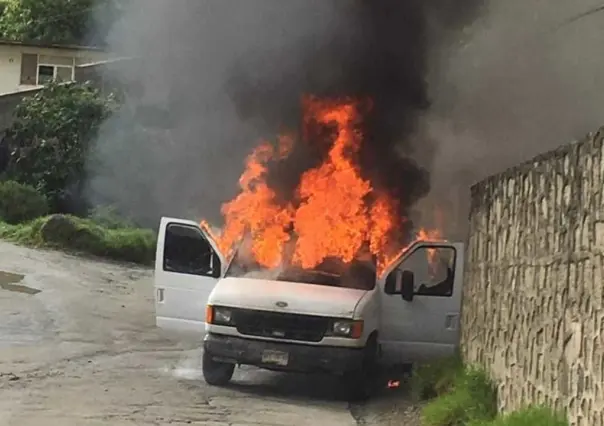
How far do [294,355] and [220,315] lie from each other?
894mm

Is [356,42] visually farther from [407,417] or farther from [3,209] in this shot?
[3,209]

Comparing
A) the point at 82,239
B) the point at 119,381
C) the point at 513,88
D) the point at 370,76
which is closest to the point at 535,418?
the point at 119,381

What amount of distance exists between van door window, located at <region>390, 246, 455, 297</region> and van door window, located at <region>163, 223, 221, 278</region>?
2029mm

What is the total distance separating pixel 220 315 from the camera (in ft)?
32.2

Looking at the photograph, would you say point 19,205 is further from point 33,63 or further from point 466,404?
point 466,404

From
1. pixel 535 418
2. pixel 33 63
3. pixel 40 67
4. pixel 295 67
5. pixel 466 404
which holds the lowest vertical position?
pixel 466 404

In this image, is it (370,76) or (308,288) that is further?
(370,76)

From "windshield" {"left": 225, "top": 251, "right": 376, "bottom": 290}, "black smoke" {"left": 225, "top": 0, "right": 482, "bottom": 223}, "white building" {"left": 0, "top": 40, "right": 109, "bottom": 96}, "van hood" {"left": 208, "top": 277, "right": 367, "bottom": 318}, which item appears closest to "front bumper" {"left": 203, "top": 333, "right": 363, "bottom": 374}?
"van hood" {"left": 208, "top": 277, "right": 367, "bottom": 318}

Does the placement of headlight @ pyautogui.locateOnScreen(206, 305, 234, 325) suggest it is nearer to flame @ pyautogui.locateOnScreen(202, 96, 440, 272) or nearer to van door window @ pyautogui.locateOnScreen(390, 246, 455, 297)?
flame @ pyautogui.locateOnScreen(202, 96, 440, 272)

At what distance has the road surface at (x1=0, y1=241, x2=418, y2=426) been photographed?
852 cm

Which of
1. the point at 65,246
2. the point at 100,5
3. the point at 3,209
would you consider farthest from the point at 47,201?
the point at 100,5

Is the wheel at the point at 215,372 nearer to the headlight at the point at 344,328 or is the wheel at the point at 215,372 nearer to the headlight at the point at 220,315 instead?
the headlight at the point at 220,315

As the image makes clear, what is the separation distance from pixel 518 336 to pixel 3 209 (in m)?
19.7

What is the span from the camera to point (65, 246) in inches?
860
